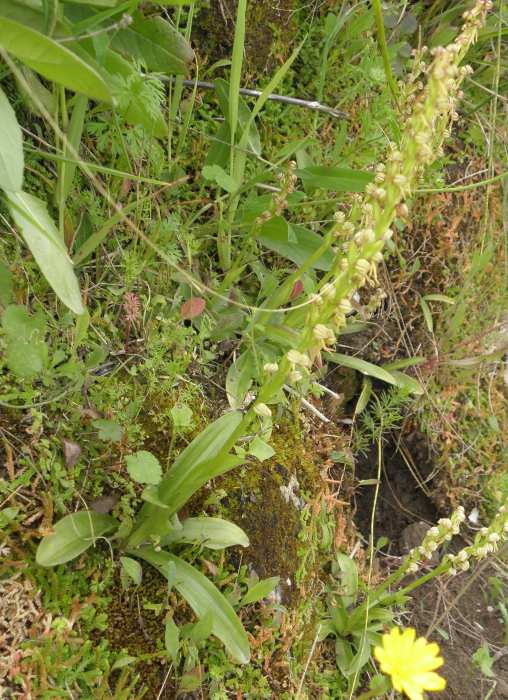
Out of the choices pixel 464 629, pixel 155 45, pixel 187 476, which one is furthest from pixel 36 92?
pixel 464 629

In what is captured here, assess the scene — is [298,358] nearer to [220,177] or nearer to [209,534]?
[209,534]

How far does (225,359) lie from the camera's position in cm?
198

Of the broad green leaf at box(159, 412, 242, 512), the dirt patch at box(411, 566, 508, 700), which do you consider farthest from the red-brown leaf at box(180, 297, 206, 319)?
the dirt patch at box(411, 566, 508, 700)

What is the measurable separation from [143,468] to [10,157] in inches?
26.3

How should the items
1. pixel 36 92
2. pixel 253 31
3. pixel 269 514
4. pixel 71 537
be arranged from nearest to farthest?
pixel 71 537
pixel 36 92
pixel 269 514
pixel 253 31

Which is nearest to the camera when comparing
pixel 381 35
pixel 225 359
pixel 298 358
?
pixel 298 358

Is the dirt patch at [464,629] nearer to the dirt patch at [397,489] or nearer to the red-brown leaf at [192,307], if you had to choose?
the dirt patch at [397,489]

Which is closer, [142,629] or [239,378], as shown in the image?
[142,629]

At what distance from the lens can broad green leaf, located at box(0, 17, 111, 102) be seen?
3.73 feet

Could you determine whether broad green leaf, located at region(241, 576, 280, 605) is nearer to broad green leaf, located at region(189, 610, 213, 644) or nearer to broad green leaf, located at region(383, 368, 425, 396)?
broad green leaf, located at region(189, 610, 213, 644)

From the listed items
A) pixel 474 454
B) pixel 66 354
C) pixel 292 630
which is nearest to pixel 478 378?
pixel 474 454

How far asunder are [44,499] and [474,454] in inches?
76.7

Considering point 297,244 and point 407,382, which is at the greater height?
point 297,244

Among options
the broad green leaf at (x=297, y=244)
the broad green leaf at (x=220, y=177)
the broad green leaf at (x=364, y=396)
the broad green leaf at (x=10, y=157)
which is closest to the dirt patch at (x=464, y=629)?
the broad green leaf at (x=364, y=396)
